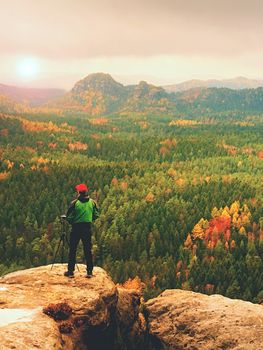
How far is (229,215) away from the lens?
19550 centimetres

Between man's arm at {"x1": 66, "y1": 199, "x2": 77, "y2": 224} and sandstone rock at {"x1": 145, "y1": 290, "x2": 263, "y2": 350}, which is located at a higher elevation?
man's arm at {"x1": 66, "y1": 199, "x2": 77, "y2": 224}

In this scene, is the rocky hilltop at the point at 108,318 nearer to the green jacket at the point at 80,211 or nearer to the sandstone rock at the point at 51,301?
the sandstone rock at the point at 51,301

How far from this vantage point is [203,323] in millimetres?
40781

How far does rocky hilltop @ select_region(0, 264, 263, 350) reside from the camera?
1162 inches

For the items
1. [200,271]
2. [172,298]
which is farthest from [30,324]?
[200,271]

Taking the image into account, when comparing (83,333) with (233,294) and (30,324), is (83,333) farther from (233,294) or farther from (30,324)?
(233,294)

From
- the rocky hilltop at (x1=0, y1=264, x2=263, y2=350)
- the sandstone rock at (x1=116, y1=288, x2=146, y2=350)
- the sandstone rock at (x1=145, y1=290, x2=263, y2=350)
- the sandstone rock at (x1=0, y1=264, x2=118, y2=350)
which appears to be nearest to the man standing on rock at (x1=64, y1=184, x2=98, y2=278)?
the sandstone rock at (x1=0, y1=264, x2=118, y2=350)

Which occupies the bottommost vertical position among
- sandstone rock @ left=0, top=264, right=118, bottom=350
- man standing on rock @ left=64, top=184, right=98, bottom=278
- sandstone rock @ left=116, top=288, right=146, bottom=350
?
sandstone rock @ left=116, top=288, right=146, bottom=350

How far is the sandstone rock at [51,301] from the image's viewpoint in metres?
27.4

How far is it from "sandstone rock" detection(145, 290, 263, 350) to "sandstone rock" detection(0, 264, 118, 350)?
8.37 m

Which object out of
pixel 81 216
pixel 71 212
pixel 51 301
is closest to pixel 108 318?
pixel 51 301

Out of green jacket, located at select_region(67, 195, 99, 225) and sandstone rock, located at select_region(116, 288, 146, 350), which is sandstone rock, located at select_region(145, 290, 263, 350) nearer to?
sandstone rock, located at select_region(116, 288, 146, 350)

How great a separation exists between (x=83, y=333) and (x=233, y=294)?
362ft

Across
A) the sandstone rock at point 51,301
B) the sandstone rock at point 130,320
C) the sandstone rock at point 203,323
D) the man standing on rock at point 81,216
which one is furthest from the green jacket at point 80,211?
the sandstone rock at point 203,323
